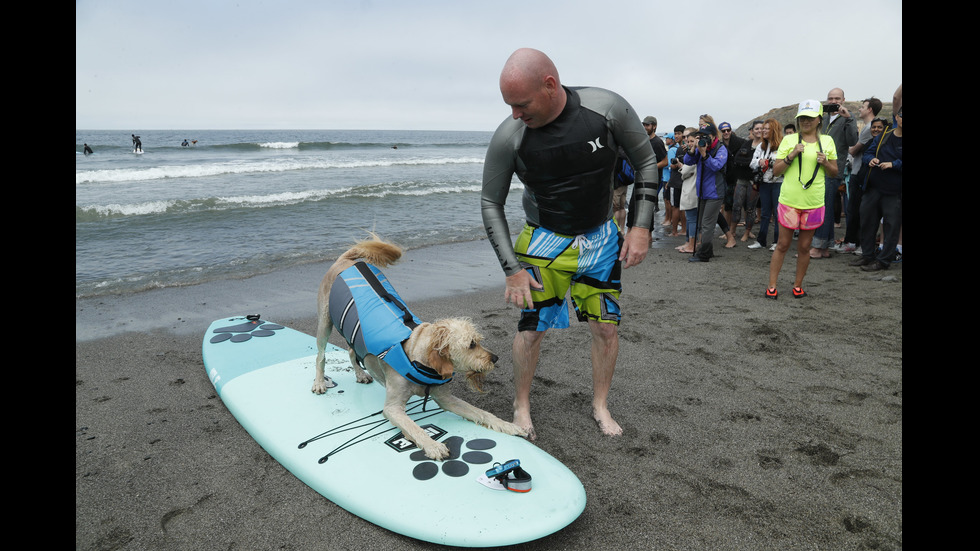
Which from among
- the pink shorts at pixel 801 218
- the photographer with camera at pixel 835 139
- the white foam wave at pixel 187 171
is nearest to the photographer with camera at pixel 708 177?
the photographer with camera at pixel 835 139

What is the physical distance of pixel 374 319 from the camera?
3395 millimetres

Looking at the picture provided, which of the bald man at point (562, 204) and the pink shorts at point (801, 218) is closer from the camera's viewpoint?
the bald man at point (562, 204)

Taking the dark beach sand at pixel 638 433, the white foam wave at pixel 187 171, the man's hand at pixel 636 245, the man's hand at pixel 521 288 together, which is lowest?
the dark beach sand at pixel 638 433

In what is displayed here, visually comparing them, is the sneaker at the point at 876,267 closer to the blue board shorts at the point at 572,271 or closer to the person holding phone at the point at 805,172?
the person holding phone at the point at 805,172

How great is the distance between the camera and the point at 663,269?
27.1 ft

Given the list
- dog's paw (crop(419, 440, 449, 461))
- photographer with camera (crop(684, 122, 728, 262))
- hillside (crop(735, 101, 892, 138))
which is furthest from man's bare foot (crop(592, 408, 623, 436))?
hillside (crop(735, 101, 892, 138))

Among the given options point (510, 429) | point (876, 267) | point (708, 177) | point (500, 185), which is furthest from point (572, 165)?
point (876, 267)

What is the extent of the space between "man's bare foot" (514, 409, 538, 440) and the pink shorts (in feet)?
13.9

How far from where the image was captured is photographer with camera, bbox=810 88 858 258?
8031mm

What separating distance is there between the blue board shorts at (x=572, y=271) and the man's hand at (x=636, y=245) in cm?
12

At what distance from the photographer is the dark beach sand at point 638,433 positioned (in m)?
2.64

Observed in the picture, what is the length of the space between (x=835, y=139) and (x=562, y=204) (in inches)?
290

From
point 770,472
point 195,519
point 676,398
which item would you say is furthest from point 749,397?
point 195,519

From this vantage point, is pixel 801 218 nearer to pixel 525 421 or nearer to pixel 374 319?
pixel 525 421
